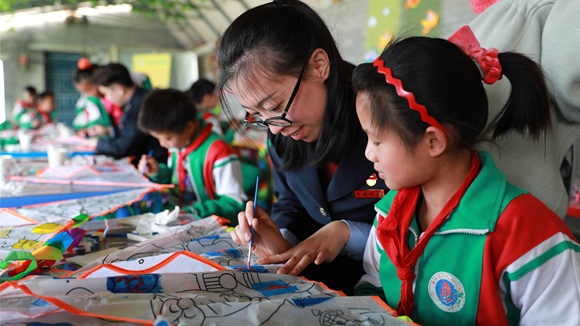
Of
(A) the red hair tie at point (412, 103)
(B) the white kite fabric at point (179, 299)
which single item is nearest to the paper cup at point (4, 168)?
(B) the white kite fabric at point (179, 299)

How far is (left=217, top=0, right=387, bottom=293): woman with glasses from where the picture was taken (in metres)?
1.04

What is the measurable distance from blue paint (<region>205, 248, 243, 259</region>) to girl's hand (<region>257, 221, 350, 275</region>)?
0.07m

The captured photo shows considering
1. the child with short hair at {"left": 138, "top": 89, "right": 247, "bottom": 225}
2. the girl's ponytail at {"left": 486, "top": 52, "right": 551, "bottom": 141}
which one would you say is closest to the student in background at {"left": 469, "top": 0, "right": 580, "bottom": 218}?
the girl's ponytail at {"left": 486, "top": 52, "right": 551, "bottom": 141}

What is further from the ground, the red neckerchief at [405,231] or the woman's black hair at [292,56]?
the woman's black hair at [292,56]

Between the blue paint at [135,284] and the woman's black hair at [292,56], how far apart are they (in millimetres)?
495

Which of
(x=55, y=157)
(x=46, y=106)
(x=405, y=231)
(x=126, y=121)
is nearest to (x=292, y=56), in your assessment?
(x=405, y=231)

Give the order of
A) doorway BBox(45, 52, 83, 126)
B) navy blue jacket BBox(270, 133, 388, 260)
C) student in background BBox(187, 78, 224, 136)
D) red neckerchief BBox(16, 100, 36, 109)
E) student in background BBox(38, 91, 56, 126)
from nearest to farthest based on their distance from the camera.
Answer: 1. navy blue jacket BBox(270, 133, 388, 260)
2. student in background BBox(187, 78, 224, 136)
3. student in background BBox(38, 91, 56, 126)
4. red neckerchief BBox(16, 100, 36, 109)
5. doorway BBox(45, 52, 83, 126)

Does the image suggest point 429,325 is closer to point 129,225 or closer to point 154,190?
point 129,225

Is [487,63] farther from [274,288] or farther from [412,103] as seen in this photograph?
[274,288]

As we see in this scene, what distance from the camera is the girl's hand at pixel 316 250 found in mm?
1026

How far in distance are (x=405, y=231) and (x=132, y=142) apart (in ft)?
8.04

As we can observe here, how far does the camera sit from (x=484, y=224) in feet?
2.61

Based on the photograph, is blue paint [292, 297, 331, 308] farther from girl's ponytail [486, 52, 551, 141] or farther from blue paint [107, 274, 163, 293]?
girl's ponytail [486, 52, 551, 141]

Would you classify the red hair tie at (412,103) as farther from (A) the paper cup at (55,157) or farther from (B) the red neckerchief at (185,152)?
(A) the paper cup at (55,157)
